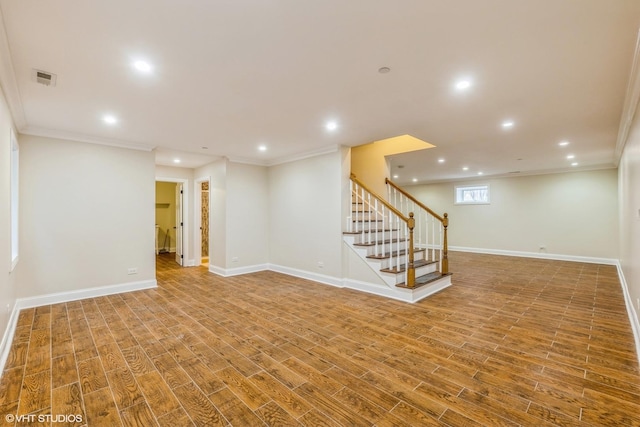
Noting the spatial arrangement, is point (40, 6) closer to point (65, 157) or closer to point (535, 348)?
point (65, 157)

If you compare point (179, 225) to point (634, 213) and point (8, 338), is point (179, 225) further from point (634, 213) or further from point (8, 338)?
point (634, 213)

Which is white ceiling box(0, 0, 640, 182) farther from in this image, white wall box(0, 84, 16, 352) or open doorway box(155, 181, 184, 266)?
open doorway box(155, 181, 184, 266)

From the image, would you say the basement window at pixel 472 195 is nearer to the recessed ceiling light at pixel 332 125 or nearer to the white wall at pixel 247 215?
the white wall at pixel 247 215

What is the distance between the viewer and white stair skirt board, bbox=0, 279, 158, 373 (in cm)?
289

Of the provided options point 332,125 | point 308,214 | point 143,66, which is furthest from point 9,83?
point 308,214

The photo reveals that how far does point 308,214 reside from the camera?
5602 mm

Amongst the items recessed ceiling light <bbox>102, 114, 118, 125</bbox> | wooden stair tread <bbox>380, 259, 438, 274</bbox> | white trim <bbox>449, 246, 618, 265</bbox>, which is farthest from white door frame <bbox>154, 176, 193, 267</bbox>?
white trim <bbox>449, 246, 618, 265</bbox>

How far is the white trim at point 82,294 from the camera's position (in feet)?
12.8

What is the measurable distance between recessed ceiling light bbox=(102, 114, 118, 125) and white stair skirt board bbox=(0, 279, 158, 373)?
2.44 meters

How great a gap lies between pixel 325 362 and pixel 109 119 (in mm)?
3808

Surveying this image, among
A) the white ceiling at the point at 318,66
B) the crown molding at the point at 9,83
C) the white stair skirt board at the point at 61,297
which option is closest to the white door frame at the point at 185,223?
the white stair skirt board at the point at 61,297

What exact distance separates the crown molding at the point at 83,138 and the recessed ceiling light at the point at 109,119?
3.06 feet

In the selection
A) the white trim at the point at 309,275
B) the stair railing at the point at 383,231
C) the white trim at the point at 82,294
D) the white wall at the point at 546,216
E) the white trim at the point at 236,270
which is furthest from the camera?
the white wall at the point at 546,216

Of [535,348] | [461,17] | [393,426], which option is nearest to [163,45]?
[461,17]
